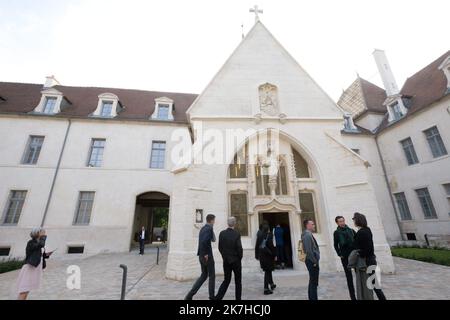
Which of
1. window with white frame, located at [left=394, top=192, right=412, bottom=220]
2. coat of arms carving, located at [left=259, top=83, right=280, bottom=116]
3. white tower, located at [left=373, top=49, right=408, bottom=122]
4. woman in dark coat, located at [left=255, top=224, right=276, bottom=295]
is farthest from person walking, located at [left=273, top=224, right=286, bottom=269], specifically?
white tower, located at [left=373, top=49, right=408, bottom=122]

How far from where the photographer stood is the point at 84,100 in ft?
53.1

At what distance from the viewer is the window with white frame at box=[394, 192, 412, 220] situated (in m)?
14.5

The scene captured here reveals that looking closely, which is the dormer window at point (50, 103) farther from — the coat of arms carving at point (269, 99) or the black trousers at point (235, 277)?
the black trousers at point (235, 277)

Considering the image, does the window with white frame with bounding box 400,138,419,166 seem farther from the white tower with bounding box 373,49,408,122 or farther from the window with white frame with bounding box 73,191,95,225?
the window with white frame with bounding box 73,191,95,225

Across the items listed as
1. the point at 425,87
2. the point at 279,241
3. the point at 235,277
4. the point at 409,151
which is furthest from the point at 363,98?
the point at 235,277

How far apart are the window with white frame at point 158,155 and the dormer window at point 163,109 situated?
2.07m

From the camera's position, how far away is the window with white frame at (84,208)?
1258cm

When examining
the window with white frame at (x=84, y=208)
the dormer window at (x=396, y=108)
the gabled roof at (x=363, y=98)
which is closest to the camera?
the window with white frame at (x=84, y=208)

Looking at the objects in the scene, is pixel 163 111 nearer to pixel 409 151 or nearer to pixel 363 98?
pixel 363 98

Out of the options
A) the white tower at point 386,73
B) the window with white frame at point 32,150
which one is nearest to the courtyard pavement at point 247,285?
the window with white frame at point 32,150

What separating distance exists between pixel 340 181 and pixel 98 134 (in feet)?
A: 49.2

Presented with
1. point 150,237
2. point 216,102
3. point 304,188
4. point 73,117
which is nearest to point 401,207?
point 304,188

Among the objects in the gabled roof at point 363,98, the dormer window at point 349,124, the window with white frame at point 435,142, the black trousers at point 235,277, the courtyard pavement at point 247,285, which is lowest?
the courtyard pavement at point 247,285

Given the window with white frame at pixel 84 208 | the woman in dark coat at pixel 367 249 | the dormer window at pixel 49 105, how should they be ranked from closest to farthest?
the woman in dark coat at pixel 367 249 → the window with white frame at pixel 84 208 → the dormer window at pixel 49 105
